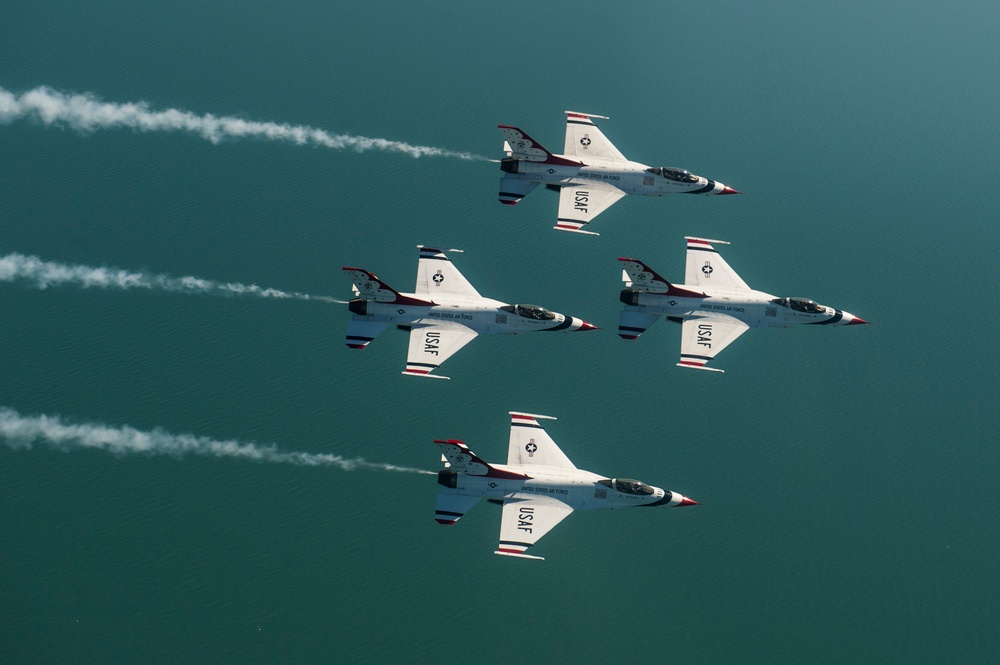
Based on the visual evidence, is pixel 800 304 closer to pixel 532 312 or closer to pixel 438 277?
pixel 532 312

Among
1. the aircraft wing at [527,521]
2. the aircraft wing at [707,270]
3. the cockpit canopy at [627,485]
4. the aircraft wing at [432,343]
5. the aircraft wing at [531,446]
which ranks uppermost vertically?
the aircraft wing at [707,270]

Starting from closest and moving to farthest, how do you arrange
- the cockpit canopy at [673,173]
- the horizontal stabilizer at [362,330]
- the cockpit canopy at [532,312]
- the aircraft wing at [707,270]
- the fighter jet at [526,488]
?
the fighter jet at [526,488] → the horizontal stabilizer at [362,330] → the cockpit canopy at [532,312] → the aircraft wing at [707,270] → the cockpit canopy at [673,173]

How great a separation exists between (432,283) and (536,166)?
1055 centimetres

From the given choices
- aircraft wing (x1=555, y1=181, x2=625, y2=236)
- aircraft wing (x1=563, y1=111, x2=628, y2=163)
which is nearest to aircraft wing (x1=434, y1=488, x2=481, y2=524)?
aircraft wing (x1=555, y1=181, x2=625, y2=236)

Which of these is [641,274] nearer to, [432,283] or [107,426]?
[432,283]

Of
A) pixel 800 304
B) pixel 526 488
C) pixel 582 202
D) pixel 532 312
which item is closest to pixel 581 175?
pixel 582 202

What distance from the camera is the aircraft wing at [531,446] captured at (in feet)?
318

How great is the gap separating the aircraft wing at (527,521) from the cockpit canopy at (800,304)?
19433 mm

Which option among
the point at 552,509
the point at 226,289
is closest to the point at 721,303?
the point at 552,509

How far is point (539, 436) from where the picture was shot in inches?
3829

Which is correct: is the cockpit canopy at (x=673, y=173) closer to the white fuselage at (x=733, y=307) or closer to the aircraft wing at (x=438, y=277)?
the white fuselage at (x=733, y=307)

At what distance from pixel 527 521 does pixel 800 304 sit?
22773mm

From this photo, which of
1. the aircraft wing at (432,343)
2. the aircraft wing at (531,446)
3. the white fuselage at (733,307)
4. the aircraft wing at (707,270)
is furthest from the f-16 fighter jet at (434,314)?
the aircraft wing at (707,270)

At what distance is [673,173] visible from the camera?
105750 millimetres
